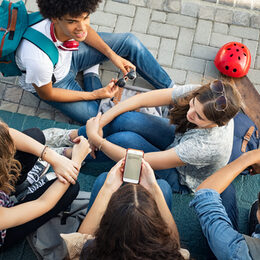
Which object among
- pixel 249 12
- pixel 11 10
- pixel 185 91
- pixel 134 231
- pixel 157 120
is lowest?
pixel 134 231

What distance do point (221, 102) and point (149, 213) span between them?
113cm

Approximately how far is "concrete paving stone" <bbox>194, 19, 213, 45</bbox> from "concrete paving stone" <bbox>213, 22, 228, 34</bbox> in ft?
0.21

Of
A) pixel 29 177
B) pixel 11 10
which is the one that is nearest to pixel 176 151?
pixel 29 177

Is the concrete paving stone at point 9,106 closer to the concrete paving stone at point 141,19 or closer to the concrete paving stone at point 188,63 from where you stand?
the concrete paving stone at point 141,19

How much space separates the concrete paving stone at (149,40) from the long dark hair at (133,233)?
2711mm

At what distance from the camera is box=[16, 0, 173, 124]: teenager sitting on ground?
2.65 m

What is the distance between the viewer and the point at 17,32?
2.75 m

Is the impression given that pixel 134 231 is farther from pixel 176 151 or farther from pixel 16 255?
pixel 16 255

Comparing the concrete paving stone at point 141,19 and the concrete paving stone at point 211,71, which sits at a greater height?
the concrete paving stone at point 141,19

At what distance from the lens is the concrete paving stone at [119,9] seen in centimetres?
425

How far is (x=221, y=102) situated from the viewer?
2471 millimetres

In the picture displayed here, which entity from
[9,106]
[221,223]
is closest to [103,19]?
[9,106]

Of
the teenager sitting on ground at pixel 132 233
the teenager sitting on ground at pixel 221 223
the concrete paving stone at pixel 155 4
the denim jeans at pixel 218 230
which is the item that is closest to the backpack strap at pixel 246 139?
the teenager sitting on ground at pixel 221 223

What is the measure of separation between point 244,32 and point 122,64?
1.72 meters
